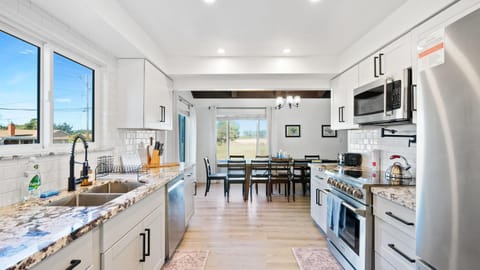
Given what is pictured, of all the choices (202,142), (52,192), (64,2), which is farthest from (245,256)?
(202,142)

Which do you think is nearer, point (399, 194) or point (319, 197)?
point (399, 194)

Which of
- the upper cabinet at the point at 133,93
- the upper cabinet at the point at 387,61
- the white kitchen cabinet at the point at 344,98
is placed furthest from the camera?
the white kitchen cabinet at the point at 344,98

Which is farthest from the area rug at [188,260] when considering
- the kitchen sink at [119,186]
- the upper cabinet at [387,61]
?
the upper cabinet at [387,61]

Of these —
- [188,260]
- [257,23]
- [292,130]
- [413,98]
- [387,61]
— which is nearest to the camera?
[413,98]

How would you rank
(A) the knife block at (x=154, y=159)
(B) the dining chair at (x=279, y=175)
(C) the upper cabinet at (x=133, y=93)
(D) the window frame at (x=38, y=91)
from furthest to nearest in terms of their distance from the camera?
(B) the dining chair at (x=279, y=175)
(A) the knife block at (x=154, y=159)
(C) the upper cabinet at (x=133, y=93)
(D) the window frame at (x=38, y=91)

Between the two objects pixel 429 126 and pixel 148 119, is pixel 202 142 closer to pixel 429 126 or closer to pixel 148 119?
pixel 148 119

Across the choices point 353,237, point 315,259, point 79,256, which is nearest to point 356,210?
point 353,237

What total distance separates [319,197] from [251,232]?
1.03 meters

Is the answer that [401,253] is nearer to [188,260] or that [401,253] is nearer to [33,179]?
[188,260]

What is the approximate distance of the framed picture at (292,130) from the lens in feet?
24.2

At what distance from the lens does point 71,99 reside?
90.1 inches

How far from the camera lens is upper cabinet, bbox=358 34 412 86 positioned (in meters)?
2.18

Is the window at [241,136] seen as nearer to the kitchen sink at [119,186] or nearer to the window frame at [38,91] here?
the kitchen sink at [119,186]

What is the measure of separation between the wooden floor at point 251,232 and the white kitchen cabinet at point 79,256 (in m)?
1.57
